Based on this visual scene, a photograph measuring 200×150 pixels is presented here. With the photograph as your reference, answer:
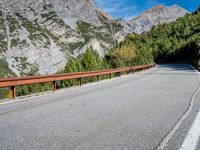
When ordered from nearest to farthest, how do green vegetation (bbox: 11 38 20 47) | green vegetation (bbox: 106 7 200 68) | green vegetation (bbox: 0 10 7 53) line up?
green vegetation (bbox: 106 7 200 68), green vegetation (bbox: 0 10 7 53), green vegetation (bbox: 11 38 20 47)

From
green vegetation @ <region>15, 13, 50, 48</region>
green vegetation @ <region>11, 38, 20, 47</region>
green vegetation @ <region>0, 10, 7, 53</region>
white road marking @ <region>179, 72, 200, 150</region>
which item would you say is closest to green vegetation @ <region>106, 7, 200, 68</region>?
green vegetation @ <region>15, 13, 50, 48</region>

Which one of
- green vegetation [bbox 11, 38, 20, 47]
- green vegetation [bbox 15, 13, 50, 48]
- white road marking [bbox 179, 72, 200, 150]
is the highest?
green vegetation [bbox 15, 13, 50, 48]

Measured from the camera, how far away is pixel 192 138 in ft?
19.1

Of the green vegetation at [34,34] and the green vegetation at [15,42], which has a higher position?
the green vegetation at [34,34]

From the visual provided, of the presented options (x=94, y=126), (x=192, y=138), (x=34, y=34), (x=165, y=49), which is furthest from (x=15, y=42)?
(x=192, y=138)

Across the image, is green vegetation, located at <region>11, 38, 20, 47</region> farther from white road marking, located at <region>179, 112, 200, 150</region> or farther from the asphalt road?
white road marking, located at <region>179, 112, 200, 150</region>

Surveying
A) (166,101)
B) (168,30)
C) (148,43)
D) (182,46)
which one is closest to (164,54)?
(182,46)

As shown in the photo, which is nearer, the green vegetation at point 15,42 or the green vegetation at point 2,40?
the green vegetation at point 2,40

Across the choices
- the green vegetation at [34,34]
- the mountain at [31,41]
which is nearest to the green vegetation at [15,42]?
the mountain at [31,41]

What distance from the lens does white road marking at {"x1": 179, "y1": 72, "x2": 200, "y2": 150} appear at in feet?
17.3

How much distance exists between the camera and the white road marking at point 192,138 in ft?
17.3

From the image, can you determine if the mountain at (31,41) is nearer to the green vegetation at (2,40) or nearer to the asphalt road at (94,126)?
the green vegetation at (2,40)

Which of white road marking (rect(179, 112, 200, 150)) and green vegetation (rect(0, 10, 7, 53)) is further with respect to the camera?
green vegetation (rect(0, 10, 7, 53))

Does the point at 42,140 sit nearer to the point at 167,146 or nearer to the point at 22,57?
the point at 167,146
